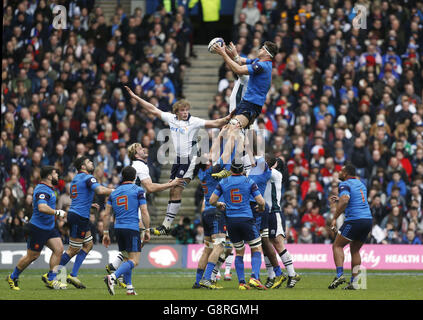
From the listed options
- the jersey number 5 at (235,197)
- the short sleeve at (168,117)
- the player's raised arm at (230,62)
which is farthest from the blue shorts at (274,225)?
the player's raised arm at (230,62)

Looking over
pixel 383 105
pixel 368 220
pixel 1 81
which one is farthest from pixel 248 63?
pixel 1 81

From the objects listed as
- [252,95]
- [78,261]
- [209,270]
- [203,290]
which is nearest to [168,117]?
[252,95]

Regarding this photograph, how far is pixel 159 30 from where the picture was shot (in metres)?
30.9

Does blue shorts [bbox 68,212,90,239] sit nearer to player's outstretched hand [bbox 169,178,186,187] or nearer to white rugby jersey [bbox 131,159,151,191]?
white rugby jersey [bbox 131,159,151,191]

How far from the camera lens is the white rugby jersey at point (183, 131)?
1872cm

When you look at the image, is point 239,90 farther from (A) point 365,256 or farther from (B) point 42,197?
(A) point 365,256

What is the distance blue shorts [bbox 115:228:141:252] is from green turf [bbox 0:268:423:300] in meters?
0.85

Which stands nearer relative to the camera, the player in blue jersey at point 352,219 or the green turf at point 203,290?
the green turf at point 203,290

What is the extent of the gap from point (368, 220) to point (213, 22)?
16420mm

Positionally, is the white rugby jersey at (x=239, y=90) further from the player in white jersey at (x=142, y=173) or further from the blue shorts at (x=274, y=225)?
the blue shorts at (x=274, y=225)

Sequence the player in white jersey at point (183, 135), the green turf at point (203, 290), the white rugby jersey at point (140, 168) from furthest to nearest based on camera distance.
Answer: the player in white jersey at point (183, 135)
the white rugby jersey at point (140, 168)
the green turf at point (203, 290)

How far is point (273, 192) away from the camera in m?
18.9

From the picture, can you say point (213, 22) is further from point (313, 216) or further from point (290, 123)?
point (313, 216)

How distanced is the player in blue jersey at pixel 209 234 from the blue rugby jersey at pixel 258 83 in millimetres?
1826
